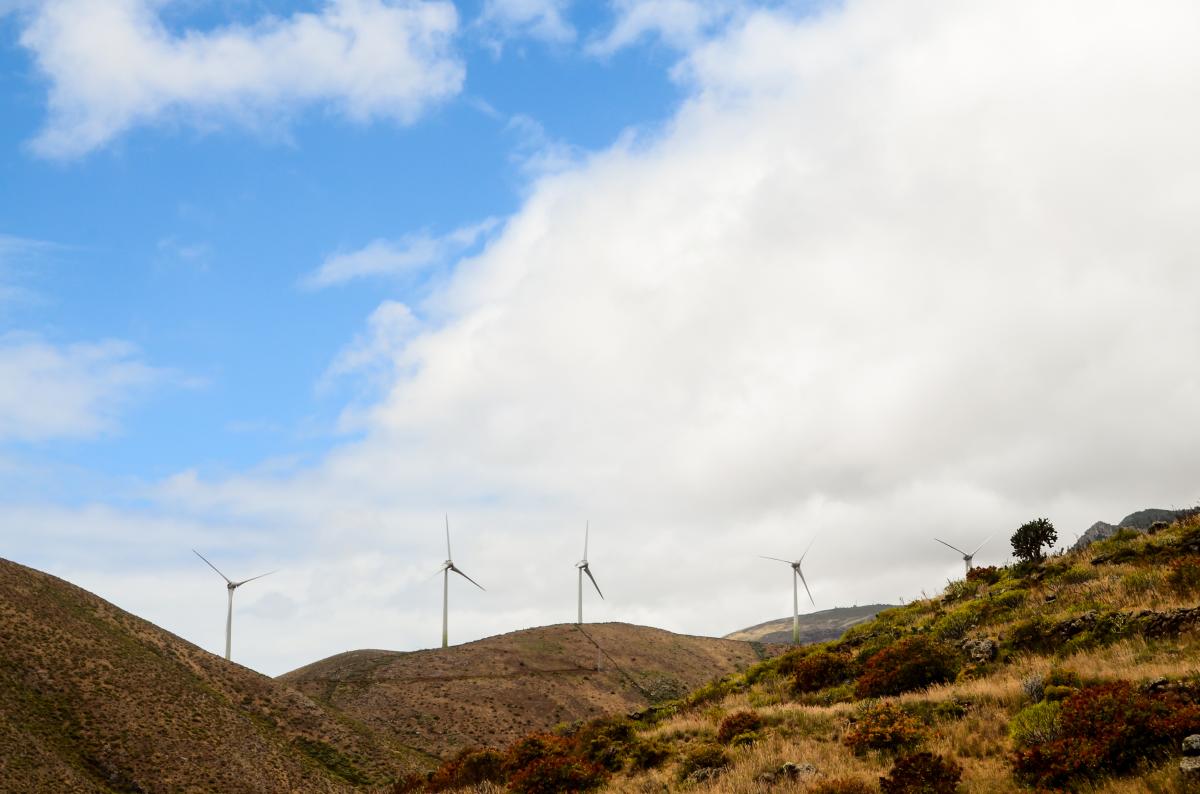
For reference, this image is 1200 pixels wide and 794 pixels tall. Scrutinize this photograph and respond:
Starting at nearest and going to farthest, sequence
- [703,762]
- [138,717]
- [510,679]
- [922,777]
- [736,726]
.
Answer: [922,777] → [703,762] → [736,726] → [138,717] → [510,679]

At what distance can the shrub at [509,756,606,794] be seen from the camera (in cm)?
3034

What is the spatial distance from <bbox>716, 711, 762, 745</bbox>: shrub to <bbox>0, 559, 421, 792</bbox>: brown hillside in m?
57.0

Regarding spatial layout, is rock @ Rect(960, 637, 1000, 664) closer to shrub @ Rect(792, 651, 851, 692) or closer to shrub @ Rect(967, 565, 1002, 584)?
shrub @ Rect(792, 651, 851, 692)

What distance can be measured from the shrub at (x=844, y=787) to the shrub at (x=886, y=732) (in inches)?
136

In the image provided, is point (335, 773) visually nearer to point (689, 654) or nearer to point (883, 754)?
point (883, 754)

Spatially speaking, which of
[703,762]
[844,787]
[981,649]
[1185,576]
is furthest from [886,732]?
[1185,576]

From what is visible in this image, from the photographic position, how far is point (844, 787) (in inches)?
814

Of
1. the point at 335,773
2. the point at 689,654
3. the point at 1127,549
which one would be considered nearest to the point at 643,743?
the point at 1127,549

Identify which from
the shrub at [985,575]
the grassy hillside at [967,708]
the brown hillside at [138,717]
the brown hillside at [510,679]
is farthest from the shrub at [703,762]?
the brown hillside at [510,679]

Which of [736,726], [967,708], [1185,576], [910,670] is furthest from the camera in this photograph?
[910,670]

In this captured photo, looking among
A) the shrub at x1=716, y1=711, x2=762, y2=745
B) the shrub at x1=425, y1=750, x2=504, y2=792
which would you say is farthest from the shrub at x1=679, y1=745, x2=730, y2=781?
the shrub at x1=425, y1=750, x2=504, y2=792

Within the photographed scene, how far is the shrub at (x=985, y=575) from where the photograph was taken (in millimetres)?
47000

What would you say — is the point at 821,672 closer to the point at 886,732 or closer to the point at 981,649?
the point at 981,649

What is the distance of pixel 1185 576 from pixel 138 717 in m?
84.1
